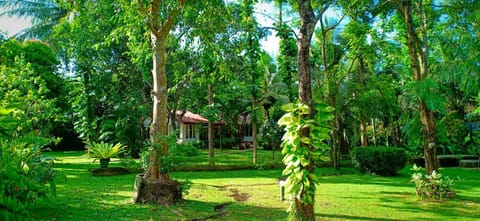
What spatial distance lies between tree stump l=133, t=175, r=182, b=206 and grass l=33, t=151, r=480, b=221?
267 mm

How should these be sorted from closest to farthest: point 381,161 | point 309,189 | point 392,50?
point 309,189, point 381,161, point 392,50

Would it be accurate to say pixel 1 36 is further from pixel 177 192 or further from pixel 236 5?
pixel 177 192

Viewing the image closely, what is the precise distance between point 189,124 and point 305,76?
2700 cm

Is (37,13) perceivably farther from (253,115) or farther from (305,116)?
(305,116)

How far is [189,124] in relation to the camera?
1276 inches

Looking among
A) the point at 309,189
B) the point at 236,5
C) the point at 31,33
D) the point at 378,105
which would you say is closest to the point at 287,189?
the point at 309,189

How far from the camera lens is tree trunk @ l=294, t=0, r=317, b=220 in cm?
582

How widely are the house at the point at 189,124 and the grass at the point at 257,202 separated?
16922 millimetres

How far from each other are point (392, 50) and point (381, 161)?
472cm

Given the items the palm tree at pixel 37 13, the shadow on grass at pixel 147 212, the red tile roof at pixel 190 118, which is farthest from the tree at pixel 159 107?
the red tile roof at pixel 190 118

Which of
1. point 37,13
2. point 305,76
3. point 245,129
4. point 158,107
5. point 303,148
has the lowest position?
point 303,148

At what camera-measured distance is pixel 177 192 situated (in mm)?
8789

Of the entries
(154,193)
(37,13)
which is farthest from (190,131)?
(154,193)

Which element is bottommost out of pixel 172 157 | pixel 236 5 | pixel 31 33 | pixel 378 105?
pixel 172 157
